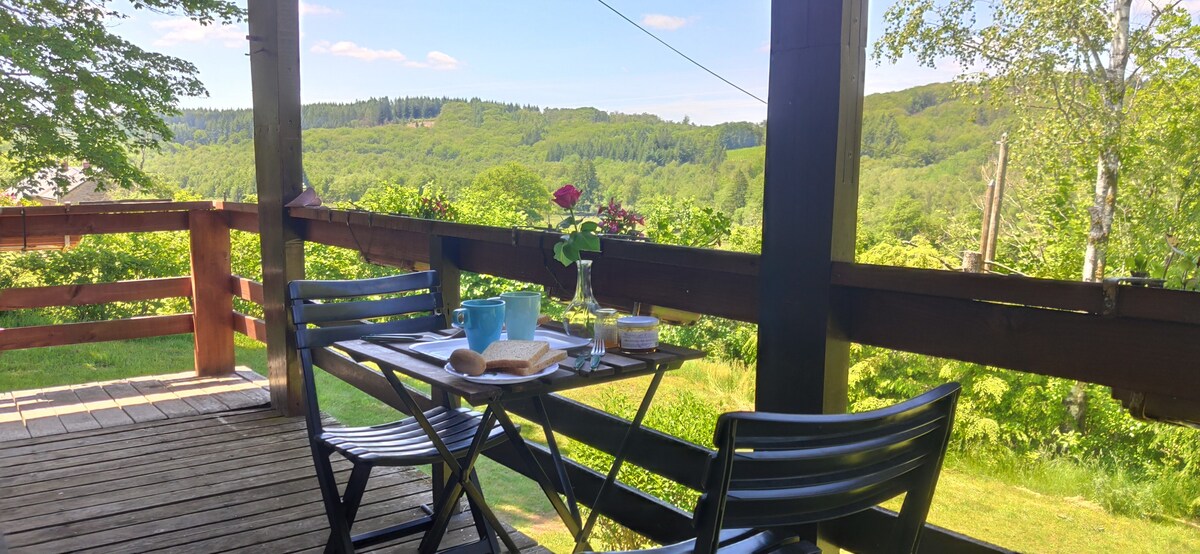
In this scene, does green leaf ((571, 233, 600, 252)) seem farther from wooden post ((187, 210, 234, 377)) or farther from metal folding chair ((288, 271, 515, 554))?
wooden post ((187, 210, 234, 377))

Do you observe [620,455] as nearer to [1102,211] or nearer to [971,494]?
[971,494]

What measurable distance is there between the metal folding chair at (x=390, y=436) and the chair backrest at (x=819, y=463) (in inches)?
33.2

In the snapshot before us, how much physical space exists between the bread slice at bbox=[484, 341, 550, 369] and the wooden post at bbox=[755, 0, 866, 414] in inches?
16.2

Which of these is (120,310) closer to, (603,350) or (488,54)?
(488,54)

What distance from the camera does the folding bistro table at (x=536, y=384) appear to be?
1.46 meters

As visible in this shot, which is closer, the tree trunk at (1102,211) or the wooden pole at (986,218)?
the tree trunk at (1102,211)

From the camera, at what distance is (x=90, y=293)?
403cm

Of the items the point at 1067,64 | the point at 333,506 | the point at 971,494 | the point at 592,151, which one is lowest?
A: the point at 971,494

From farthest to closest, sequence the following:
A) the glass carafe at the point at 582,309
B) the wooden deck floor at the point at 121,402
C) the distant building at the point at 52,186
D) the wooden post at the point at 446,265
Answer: the distant building at the point at 52,186, the wooden deck floor at the point at 121,402, the wooden post at the point at 446,265, the glass carafe at the point at 582,309

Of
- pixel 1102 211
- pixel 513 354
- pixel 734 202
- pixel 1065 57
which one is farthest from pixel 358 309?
pixel 734 202

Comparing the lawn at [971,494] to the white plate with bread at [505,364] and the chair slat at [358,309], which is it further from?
the white plate with bread at [505,364]

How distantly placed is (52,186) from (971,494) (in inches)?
439

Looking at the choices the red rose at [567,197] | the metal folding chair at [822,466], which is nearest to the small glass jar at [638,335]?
the red rose at [567,197]

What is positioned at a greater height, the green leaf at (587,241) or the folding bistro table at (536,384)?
Answer: the green leaf at (587,241)
